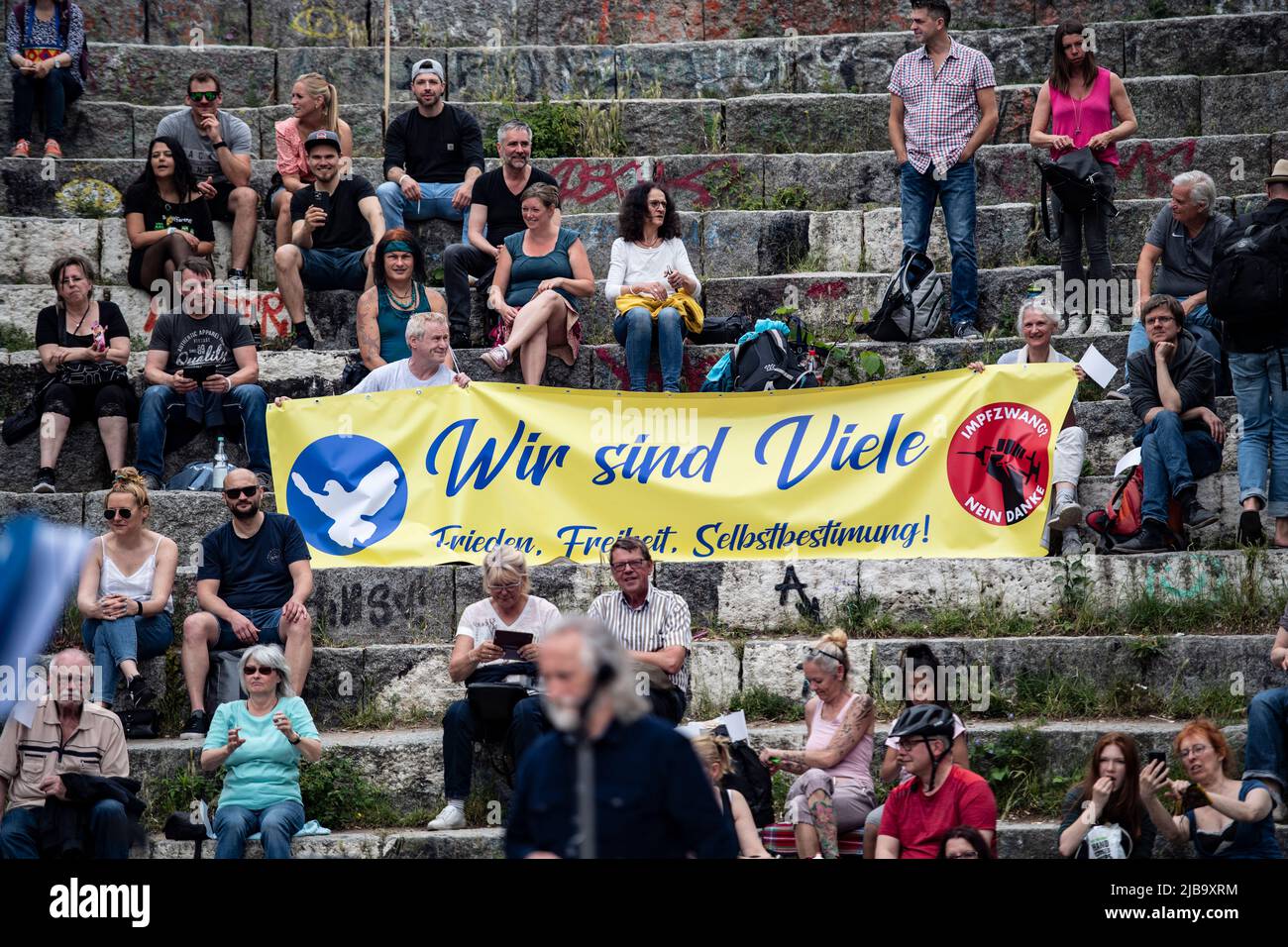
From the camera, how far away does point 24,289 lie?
39.7ft

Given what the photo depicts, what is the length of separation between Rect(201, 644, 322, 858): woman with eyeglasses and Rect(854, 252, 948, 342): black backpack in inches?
185

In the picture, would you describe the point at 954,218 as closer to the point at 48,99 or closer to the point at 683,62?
the point at 683,62

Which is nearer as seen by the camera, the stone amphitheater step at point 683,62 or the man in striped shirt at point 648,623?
the man in striped shirt at point 648,623

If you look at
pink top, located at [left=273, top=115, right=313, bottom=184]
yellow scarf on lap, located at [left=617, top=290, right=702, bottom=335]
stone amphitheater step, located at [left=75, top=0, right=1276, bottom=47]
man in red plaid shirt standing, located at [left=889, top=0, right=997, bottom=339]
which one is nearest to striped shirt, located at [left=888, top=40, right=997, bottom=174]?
man in red plaid shirt standing, located at [left=889, top=0, right=997, bottom=339]

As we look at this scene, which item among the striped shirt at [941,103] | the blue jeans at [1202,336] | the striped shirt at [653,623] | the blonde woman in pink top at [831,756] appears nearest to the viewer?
the blonde woman in pink top at [831,756]

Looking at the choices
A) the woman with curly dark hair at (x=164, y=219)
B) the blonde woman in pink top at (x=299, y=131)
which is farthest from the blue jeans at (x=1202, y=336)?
the woman with curly dark hair at (x=164, y=219)

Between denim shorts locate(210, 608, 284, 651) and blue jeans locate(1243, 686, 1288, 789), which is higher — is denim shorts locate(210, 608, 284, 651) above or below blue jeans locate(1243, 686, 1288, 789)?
above

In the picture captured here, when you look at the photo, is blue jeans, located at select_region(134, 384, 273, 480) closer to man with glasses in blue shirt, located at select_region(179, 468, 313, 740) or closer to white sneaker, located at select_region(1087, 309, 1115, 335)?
man with glasses in blue shirt, located at select_region(179, 468, 313, 740)

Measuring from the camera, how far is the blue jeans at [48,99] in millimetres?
13438

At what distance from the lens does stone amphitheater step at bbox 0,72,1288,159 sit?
1385 centimetres

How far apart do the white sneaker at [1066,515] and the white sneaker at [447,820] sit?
11.9 feet

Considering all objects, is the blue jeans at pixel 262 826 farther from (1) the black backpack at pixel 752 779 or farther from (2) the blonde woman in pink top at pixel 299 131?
(2) the blonde woman in pink top at pixel 299 131
